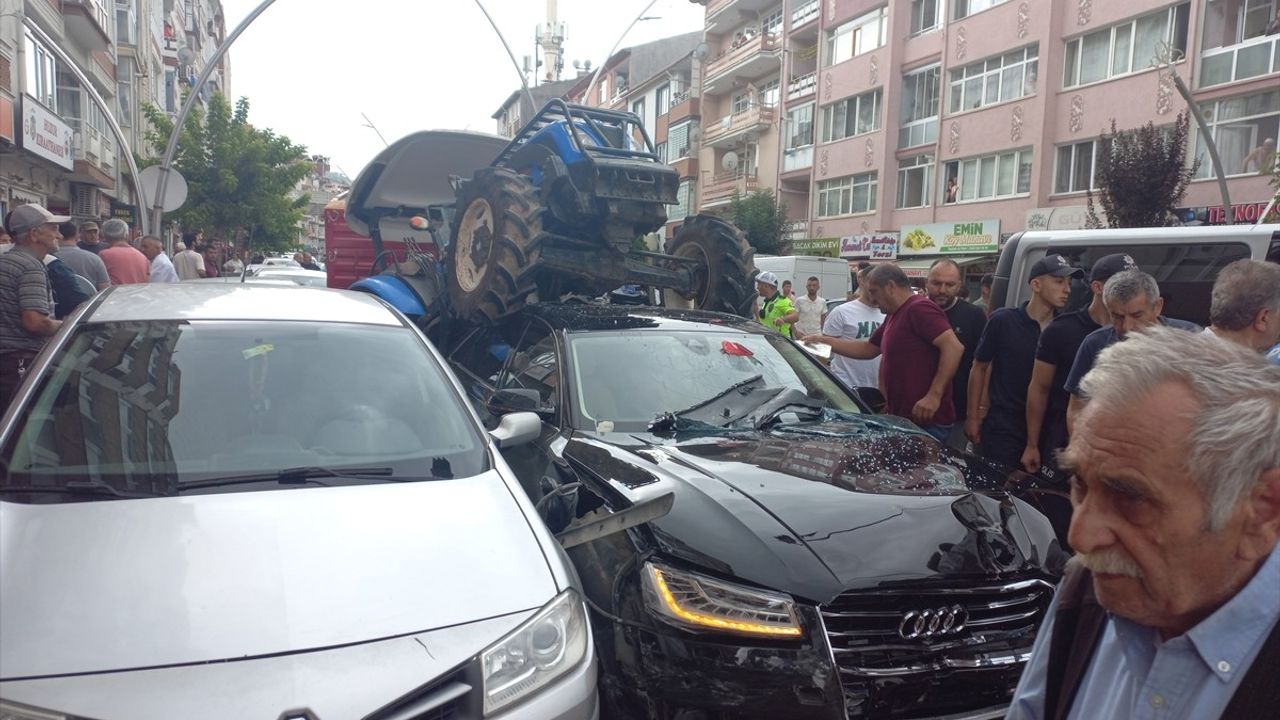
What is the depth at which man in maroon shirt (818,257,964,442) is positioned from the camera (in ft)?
17.7

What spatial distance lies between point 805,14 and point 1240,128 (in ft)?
62.5

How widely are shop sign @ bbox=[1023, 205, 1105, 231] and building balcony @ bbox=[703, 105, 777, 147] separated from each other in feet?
52.9

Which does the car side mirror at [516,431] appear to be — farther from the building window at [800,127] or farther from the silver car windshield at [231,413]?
the building window at [800,127]

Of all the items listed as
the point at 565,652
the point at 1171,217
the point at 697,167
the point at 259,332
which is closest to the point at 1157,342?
the point at 565,652

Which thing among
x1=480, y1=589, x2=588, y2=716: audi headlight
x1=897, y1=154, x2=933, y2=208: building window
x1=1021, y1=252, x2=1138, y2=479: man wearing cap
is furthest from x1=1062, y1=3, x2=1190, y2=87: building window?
x1=480, y1=589, x2=588, y2=716: audi headlight

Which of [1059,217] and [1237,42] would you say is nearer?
[1237,42]

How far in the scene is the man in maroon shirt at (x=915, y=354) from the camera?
539 cm

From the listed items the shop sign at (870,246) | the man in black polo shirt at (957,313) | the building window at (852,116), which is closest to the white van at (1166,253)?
the man in black polo shirt at (957,313)

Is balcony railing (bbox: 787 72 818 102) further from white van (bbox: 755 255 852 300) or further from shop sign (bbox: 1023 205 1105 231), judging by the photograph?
white van (bbox: 755 255 852 300)

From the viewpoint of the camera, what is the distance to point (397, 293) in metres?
8.06

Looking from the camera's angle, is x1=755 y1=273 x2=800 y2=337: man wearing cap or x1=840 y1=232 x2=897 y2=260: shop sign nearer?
x1=755 y1=273 x2=800 y2=337: man wearing cap

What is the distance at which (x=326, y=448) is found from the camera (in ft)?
10.5

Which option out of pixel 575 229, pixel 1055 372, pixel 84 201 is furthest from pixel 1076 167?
pixel 84 201

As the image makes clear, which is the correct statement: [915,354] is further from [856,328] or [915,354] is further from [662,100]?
[662,100]
